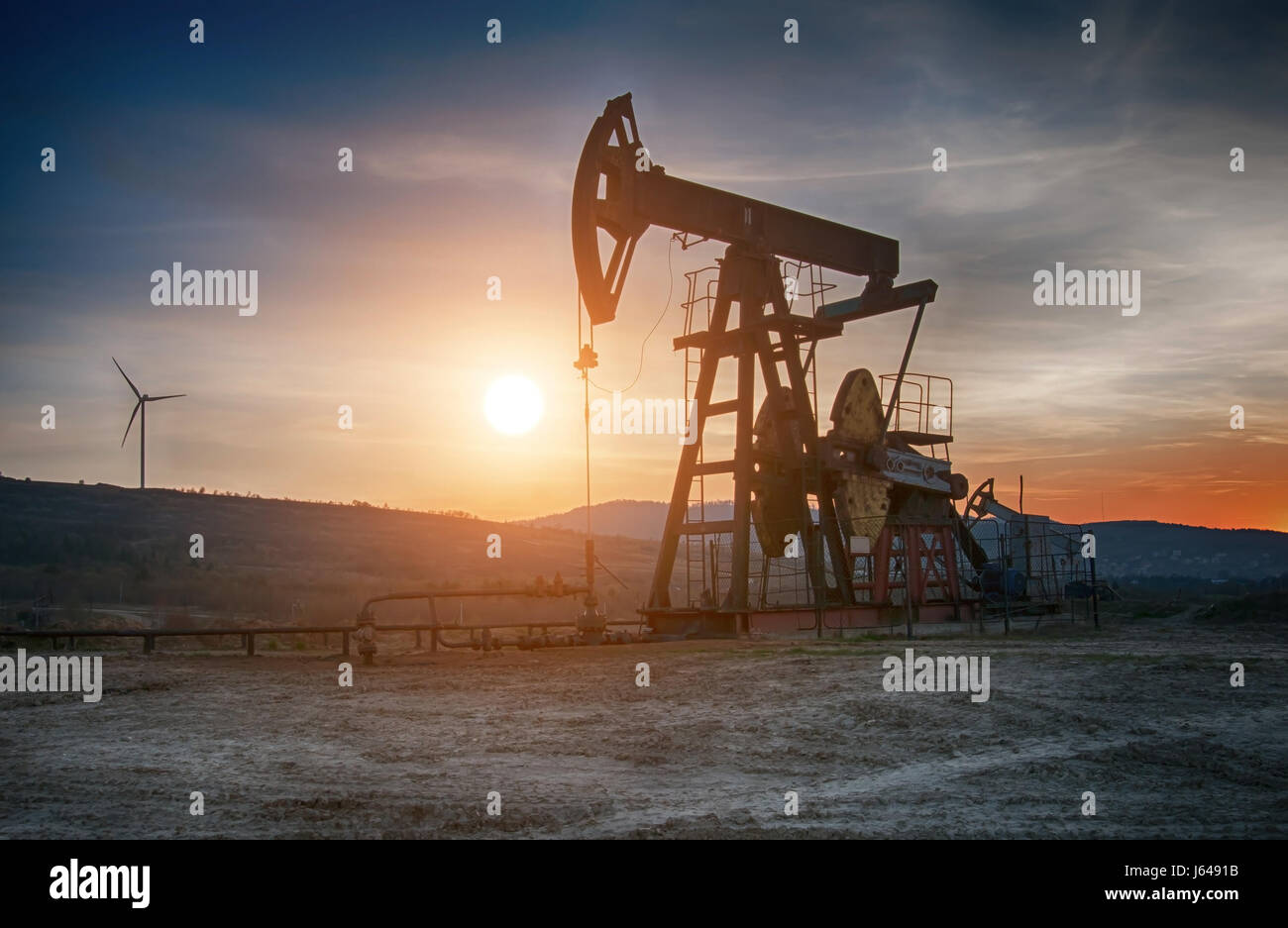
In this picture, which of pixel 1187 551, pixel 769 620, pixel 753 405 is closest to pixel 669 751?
pixel 769 620

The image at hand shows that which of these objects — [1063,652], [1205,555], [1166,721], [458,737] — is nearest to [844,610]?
[1063,652]

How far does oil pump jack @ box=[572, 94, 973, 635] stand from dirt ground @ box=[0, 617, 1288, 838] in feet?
11.1

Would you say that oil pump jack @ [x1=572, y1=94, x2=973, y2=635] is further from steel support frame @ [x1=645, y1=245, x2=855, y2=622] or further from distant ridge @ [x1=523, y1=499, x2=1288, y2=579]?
distant ridge @ [x1=523, y1=499, x2=1288, y2=579]

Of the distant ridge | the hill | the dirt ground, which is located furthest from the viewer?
the distant ridge

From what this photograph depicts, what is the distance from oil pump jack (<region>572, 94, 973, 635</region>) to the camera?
1402cm

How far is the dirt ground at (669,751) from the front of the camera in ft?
17.7

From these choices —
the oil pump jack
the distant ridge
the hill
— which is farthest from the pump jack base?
the distant ridge

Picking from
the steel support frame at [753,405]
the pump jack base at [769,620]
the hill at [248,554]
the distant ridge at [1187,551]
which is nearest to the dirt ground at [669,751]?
the pump jack base at [769,620]

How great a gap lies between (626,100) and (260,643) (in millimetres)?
10935

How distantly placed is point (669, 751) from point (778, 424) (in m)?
9.07

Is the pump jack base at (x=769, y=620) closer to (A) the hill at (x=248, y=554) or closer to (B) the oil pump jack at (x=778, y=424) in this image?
(B) the oil pump jack at (x=778, y=424)

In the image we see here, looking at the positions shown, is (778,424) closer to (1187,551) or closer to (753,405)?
(753,405)

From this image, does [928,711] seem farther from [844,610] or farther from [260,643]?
[260,643]

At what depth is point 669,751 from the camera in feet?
23.7
